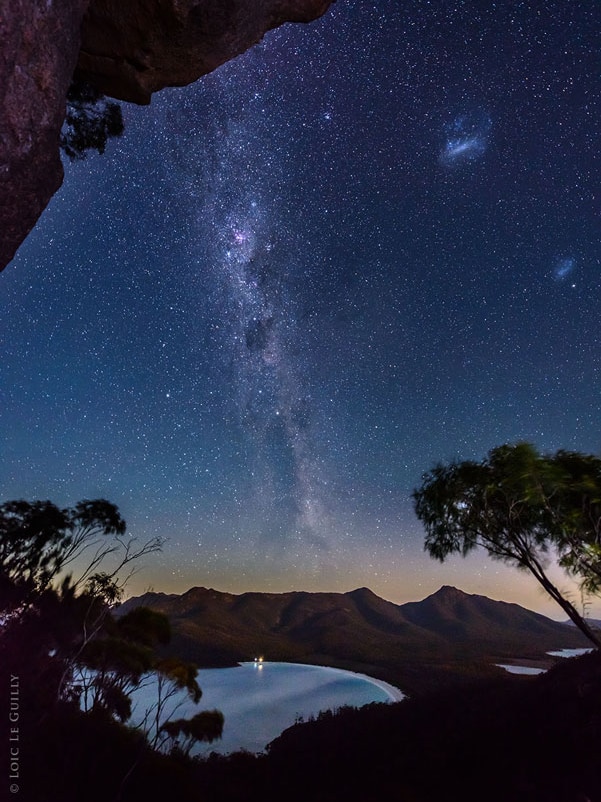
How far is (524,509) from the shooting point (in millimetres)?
20516

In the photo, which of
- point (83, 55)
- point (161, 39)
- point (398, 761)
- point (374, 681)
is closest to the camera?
point (161, 39)

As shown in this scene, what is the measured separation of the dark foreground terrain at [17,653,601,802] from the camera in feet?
32.4

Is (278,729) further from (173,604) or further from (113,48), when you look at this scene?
(173,604)

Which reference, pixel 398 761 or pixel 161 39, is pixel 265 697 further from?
pixel 161 39

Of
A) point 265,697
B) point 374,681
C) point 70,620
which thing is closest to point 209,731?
point 70,620

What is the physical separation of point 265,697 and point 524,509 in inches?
1907

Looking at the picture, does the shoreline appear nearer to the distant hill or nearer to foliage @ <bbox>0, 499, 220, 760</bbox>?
the distant hill

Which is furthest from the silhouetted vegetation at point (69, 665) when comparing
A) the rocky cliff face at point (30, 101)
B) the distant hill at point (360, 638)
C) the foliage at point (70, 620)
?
the distant hill at point (360, 638)

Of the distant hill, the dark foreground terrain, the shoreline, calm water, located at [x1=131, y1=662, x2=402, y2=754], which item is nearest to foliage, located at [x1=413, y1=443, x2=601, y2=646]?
the dark foreground terrain

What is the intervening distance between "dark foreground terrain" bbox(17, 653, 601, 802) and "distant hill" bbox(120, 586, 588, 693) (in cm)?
3609

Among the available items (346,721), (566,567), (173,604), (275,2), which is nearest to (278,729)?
(346,721)

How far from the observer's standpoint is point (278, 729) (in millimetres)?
32906

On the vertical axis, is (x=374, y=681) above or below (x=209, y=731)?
above

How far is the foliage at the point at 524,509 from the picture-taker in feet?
62.7
